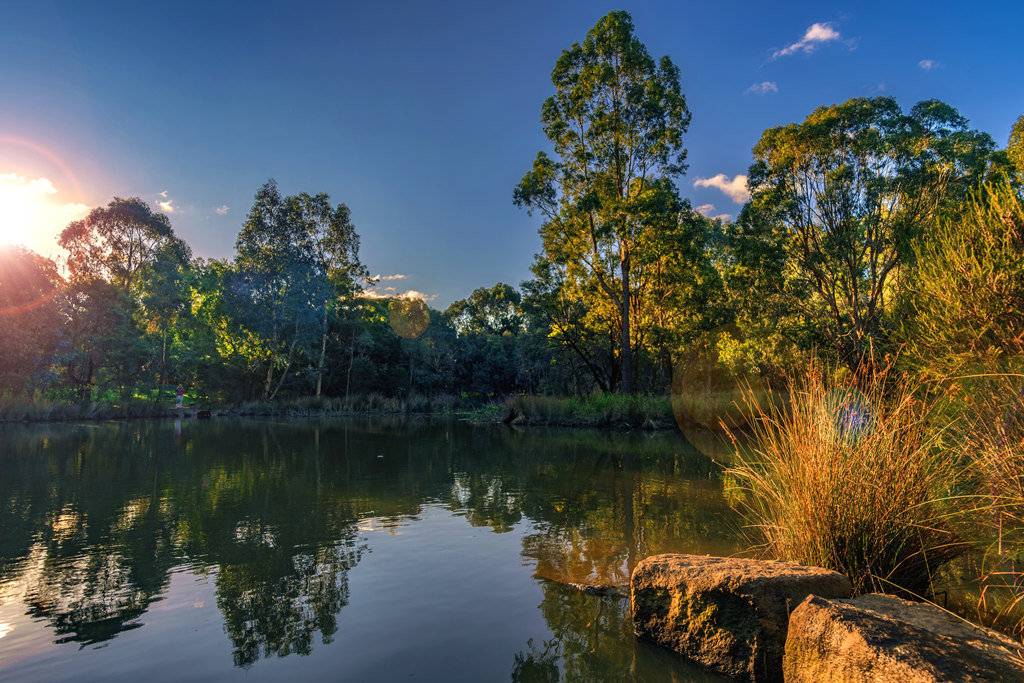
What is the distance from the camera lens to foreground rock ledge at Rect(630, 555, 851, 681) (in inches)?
124

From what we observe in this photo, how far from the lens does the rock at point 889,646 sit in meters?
2.34

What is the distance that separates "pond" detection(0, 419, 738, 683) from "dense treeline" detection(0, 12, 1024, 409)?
5015mm

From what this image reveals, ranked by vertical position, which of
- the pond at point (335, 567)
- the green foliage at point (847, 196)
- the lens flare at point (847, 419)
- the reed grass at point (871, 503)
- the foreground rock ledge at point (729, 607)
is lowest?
the pond at point (335, 567)

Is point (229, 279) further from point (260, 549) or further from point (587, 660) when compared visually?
point (587, 660)

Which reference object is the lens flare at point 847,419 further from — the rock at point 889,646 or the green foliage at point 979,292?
the green foliage at point 979,292

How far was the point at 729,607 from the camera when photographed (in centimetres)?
327

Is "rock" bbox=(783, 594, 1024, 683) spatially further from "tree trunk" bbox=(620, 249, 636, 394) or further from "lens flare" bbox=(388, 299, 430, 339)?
"lens flare" bbox=(388, 299, 430, 339)

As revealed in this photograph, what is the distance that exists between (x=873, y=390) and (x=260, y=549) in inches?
227

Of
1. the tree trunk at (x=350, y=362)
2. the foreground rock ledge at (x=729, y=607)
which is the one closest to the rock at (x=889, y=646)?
the foreground rock ledge at (x=729, y=607)

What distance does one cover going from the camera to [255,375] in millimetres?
39719

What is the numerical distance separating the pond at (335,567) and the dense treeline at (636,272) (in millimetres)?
5015

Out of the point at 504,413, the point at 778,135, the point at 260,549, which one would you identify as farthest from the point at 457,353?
the point at 260,549

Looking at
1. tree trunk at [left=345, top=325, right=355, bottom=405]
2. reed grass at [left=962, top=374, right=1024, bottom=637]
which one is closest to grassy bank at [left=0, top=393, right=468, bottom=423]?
tree trunk at [left=345, top=325, right=355, bottom=405]

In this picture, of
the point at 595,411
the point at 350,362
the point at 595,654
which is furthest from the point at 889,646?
the point at 350,362
